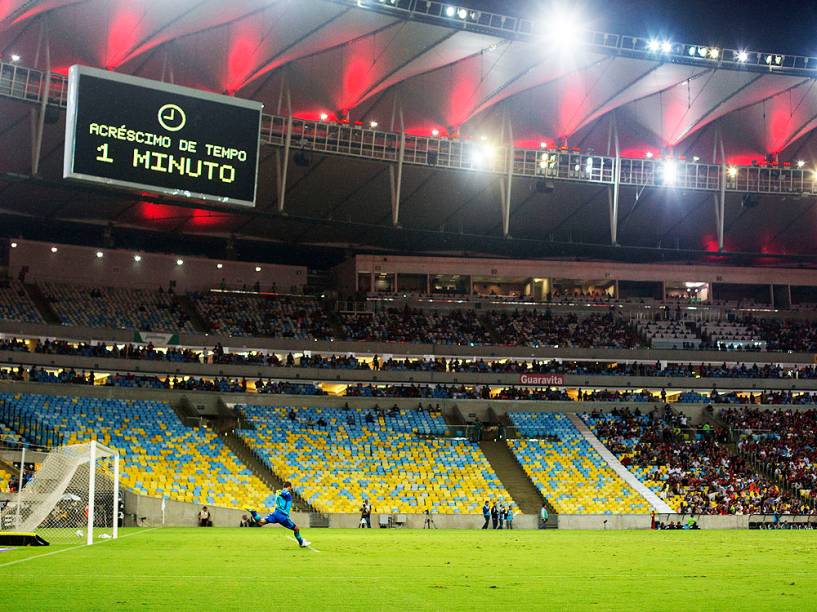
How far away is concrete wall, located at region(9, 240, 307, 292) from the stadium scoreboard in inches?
1153

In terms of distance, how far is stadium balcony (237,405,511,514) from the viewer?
42625mm

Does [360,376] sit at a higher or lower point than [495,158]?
lower

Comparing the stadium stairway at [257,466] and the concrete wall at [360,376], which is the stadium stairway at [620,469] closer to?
the concrete wall at [360,376]

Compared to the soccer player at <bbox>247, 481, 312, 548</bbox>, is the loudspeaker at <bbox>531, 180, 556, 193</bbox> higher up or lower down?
higher up

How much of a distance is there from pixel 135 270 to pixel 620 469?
Result: 112 feet

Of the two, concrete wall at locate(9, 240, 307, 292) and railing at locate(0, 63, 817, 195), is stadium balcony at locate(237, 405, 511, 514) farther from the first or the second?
concrete wall at locate(9, 240, 307, 292)

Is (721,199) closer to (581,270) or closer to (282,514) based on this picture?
(581,270)

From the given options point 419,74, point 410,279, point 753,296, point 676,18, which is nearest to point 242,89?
point 419,74

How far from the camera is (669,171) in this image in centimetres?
6272

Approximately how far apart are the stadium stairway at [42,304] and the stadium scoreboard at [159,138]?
947 inches

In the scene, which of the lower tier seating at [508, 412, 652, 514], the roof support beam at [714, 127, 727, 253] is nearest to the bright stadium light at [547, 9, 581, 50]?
the roof support beam at [714, 127, 727, 253]

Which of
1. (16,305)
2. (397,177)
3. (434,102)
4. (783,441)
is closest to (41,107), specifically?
(16,305)

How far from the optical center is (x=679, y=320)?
68.8 metres

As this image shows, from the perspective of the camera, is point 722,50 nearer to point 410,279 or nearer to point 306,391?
point 410,279
